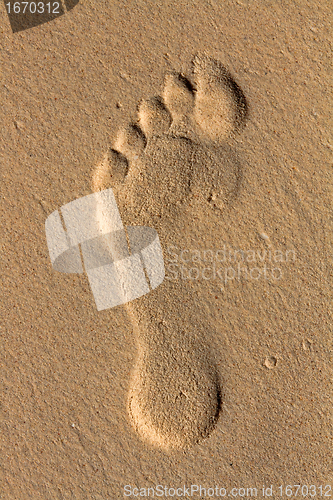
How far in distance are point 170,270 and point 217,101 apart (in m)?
0.65

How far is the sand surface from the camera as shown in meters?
1.05

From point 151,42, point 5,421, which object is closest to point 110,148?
point 151,42

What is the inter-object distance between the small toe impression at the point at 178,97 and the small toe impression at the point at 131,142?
0.15 meters

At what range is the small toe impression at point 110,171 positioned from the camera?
103cm

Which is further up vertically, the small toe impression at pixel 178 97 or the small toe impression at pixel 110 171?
the small toe impression at pixel 178 97

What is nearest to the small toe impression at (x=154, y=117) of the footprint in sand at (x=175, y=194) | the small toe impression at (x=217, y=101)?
the footprint in sand at (x=175, y=194)

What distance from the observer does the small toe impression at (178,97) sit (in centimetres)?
103

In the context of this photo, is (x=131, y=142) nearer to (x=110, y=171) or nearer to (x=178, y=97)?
(x=110, y=171)

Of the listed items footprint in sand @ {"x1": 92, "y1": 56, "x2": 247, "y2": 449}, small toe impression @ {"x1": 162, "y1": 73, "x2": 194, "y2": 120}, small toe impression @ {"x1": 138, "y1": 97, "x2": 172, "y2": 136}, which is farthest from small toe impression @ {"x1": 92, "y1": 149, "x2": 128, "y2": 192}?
small toe impression @ {"x1": 162, "y1": 73, "x2": 194, "y2": 120}

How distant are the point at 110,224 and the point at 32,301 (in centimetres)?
42

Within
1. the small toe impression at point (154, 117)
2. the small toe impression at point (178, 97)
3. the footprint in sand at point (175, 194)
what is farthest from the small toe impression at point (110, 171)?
the small toe impression at point (178, 97)

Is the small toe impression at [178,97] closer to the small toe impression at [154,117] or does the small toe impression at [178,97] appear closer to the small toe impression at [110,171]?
the small toe impression at [154,117]

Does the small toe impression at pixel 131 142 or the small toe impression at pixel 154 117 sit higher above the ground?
the small toe impression at pixel 154 117

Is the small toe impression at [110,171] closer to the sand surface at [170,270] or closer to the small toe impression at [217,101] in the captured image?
the sand surface at [170,270]
